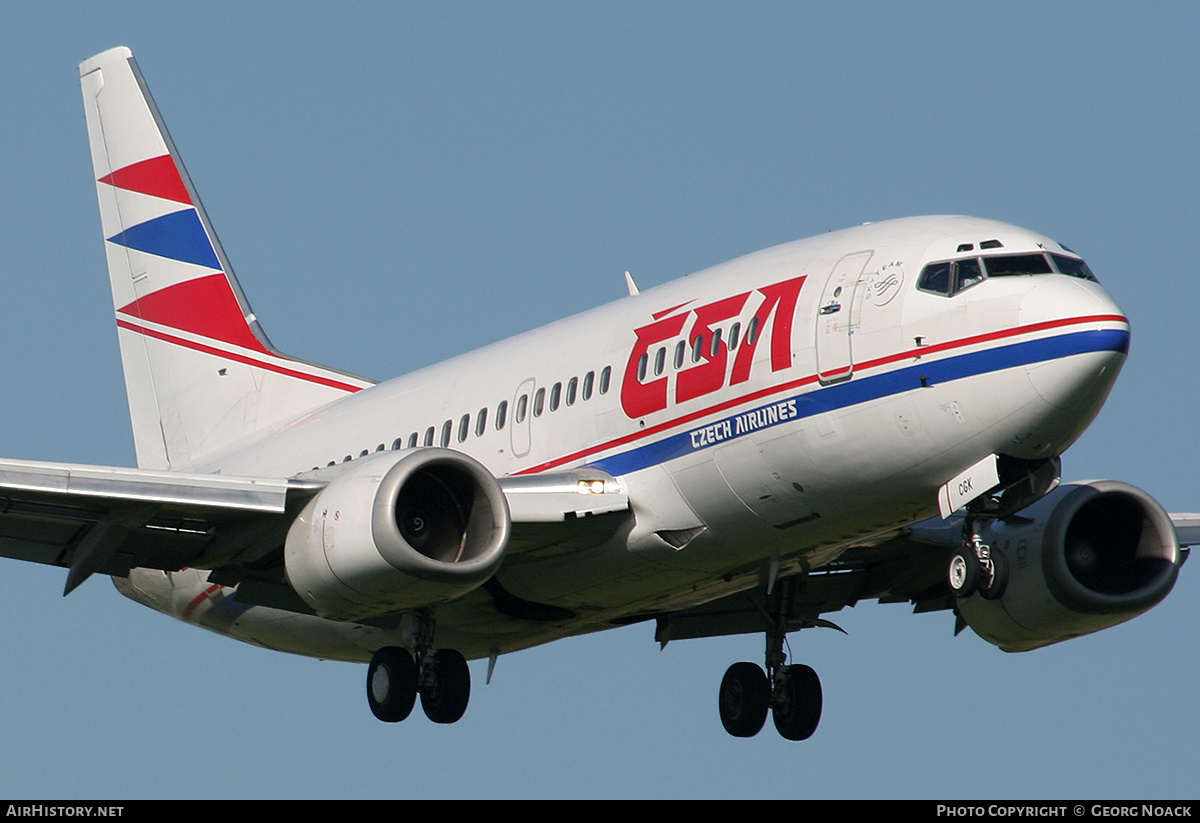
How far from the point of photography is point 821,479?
896 inches

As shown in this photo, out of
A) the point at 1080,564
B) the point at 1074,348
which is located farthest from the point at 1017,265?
the point at 1080,564

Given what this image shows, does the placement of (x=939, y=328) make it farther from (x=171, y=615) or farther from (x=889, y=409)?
(x=171, y=615)

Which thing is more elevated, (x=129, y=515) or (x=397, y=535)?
(x=129, y=515)

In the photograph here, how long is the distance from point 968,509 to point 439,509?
254 inches

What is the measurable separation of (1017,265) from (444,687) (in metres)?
10.3

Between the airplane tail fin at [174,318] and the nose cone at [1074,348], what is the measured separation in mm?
15255

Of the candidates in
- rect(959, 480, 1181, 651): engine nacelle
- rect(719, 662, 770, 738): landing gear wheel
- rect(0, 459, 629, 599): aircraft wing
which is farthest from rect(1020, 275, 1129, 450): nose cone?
rect(719, 662, 770, 738): landing gear wheel

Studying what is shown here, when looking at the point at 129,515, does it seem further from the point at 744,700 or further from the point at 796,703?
the point at 796,703

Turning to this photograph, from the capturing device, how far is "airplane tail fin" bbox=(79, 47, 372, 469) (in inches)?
1366

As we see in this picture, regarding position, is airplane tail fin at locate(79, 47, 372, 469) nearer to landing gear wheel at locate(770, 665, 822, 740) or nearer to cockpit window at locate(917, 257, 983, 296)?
landing gear wheel at locate(770, 665, 822, 740)

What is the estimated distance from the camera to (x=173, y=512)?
24938 mm

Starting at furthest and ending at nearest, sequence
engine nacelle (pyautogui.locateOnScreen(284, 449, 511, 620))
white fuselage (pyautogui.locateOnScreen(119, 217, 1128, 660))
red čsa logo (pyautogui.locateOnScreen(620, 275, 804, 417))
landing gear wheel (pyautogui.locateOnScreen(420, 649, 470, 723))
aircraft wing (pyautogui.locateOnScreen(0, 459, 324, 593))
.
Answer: landing gear wheel (pyautogui.locateOnScreen(420, 649, 470, 723)), aircraft wing (pyautogui.locateOnScreen(0, 459, 324, 593)), red čsa logo (pyautogui.locateOnScreen(620, 275, 804, 417)), engine nacelle (pyautogui.locateOnScreen(284, 449, 511, 620)), white fuselage (pyautogui.locateOnScreen(119, 217, 1128, 660))

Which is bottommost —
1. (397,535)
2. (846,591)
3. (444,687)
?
(444,687)

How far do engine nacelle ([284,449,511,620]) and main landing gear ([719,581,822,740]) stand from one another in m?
6.55
